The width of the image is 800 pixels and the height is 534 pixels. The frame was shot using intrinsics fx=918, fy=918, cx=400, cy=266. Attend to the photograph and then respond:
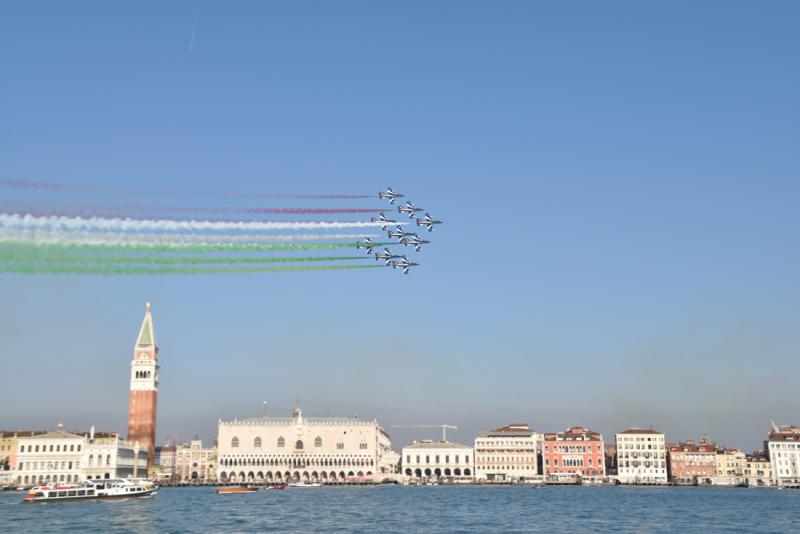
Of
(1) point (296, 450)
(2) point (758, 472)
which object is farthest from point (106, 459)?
(2) point (758, 472)

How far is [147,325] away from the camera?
472ft

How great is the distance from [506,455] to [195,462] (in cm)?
6616

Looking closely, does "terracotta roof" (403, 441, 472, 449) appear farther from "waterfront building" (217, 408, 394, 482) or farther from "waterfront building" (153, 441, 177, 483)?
"waterfront building" (153, 441, 177, 483)

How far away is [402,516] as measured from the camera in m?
66.2

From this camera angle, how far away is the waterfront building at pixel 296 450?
15300 centimetres

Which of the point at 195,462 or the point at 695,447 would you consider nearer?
the point at 695,447

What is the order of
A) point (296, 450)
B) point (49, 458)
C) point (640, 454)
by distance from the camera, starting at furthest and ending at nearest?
point (296, 450)
point (640, 454)
point (49, 458)

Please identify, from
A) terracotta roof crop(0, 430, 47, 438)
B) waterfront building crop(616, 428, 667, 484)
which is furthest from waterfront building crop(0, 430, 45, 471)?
waterfront building crop(616, 428, 667, 484)

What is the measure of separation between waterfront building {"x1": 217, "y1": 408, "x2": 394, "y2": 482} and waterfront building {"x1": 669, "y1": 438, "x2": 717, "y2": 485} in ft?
162

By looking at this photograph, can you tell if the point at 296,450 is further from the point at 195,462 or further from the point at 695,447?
the point at 695,447

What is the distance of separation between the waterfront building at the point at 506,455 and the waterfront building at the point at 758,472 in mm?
34327

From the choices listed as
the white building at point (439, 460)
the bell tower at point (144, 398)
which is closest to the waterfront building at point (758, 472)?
the white building at point (439, 460)

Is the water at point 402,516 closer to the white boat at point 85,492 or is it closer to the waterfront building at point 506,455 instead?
the white boat at point 85,492

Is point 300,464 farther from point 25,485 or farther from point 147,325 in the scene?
point 25,485
